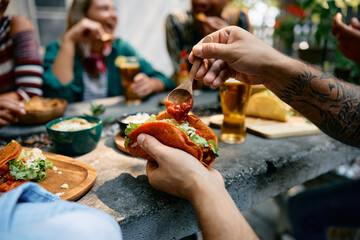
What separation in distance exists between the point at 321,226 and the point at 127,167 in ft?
5.46

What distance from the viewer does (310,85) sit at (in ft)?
4.31

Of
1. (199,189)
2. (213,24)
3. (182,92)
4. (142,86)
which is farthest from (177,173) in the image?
(213,24)

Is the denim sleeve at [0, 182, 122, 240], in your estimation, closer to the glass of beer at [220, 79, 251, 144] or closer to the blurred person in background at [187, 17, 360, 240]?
the blurred person in background at [187, 17, 360, 240]

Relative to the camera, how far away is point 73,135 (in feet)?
4.18

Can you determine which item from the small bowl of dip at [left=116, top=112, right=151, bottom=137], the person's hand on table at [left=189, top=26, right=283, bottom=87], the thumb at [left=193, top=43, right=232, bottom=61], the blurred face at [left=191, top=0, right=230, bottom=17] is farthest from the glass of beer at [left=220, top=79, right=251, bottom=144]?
the blurred face at [left=191, top=0, right=230, bottom=17]

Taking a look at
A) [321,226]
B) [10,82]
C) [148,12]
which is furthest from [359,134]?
[148,12]

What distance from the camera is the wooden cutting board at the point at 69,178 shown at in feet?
3.22

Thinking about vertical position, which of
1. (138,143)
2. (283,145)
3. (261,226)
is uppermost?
(138,143)

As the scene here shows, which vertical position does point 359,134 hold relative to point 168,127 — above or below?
below

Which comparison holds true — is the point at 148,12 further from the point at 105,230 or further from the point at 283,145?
the point at 105,230

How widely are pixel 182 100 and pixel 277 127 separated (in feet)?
3.06

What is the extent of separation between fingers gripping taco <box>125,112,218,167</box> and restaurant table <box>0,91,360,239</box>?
18 cm

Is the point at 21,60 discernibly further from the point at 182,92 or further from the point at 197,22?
the point at 197,22

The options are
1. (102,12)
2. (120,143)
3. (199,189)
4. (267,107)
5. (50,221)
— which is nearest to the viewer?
(50,221)
